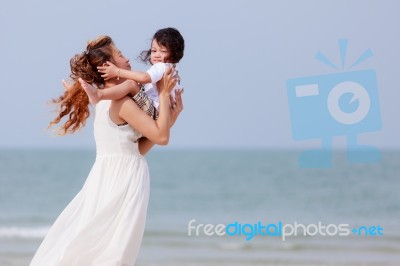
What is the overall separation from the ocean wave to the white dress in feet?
33.3

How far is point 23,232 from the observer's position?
49.4ft

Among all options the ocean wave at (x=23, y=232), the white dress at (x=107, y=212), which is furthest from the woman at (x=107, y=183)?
the ocean wave at (x=23, y=232)

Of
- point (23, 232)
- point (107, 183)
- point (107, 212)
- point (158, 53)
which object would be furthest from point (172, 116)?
point (23, 232)

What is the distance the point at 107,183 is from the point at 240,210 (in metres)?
17.1

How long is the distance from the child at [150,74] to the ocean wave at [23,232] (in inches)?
402

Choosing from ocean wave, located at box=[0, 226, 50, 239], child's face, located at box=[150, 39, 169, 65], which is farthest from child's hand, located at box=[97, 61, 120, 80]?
ocean wave, located at box=[0, 226, 50, 239]

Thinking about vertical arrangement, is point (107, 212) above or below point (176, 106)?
below

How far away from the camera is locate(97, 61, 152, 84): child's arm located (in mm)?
4145

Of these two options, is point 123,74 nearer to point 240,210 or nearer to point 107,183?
point 107,183

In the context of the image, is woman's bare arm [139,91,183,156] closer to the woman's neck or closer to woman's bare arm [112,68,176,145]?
woman's bare arm [112,68,176,145]

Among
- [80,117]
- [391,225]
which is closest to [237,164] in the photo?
[391,225]

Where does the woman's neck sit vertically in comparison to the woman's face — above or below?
below

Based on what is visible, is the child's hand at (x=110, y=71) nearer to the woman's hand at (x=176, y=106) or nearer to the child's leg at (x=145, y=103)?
the child's leg at (x=145, y=103)

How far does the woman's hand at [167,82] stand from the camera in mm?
4195
